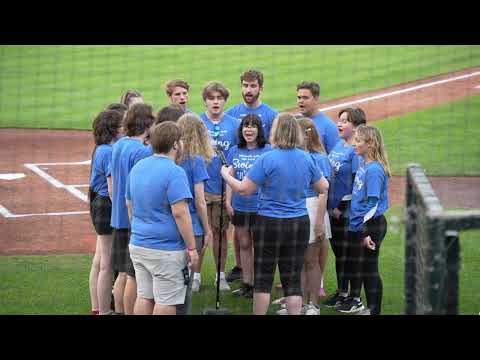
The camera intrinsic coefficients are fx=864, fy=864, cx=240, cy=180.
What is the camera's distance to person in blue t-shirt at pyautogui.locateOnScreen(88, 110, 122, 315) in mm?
6406

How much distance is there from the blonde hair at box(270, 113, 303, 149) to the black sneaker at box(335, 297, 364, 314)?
163 cm

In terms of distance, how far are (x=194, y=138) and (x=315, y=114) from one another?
5.41 ft

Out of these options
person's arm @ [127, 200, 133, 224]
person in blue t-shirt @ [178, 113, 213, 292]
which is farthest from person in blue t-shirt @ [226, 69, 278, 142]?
person's arm @ [127, 200, 133, 224]

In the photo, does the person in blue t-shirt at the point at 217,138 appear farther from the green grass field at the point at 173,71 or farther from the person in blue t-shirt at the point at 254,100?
the green grass field at the point at 173,71

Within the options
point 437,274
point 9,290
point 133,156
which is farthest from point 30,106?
point 437,274

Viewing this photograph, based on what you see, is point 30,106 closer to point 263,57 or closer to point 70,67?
point 70,67

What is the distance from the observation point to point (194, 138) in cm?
607

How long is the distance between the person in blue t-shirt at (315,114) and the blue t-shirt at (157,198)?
2.18 metres

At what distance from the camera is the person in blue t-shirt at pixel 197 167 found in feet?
19.5

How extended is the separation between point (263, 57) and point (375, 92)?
5.18 metres

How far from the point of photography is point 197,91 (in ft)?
64.3

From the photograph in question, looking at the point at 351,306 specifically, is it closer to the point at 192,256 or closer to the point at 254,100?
the point at 192,256

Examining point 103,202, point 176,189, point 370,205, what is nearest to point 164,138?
point 176,189

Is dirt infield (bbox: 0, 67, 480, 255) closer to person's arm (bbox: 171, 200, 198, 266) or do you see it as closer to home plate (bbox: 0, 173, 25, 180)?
home plate (bbox: 0, 173, 25, 180)
